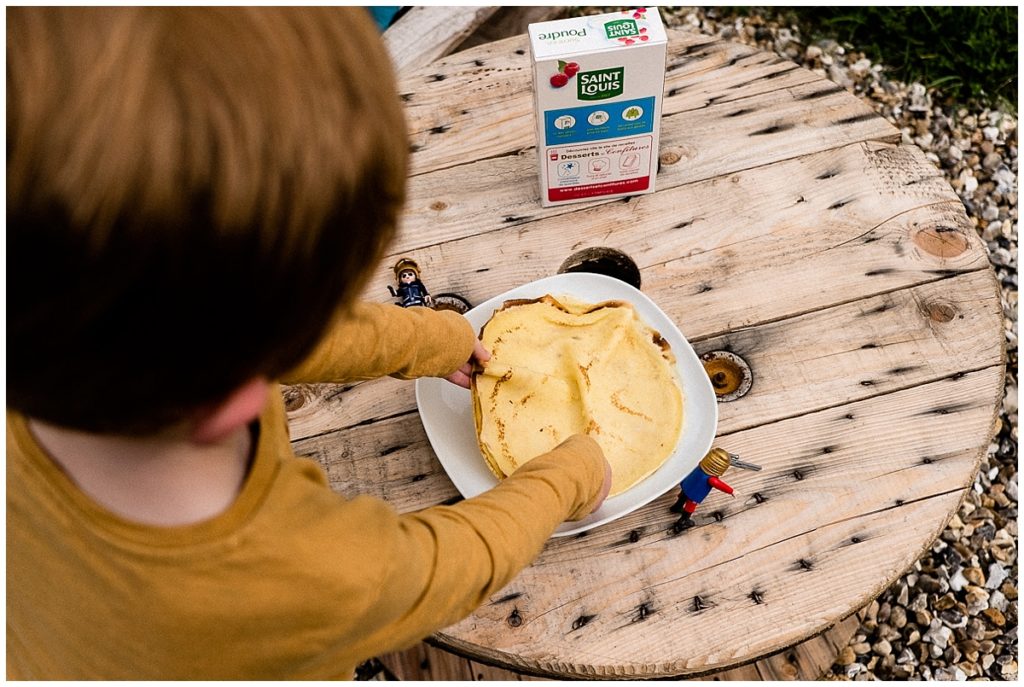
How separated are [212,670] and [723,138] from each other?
3.46 feet

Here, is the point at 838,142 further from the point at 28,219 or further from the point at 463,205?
the point at 28,219

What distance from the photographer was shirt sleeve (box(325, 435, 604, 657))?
723 millimetres

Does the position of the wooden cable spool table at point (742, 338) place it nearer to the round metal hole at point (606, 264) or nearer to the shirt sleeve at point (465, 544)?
the round metal hole at point (606, 264)

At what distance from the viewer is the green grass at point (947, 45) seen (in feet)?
7.57

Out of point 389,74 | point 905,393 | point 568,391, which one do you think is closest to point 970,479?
point 905,393

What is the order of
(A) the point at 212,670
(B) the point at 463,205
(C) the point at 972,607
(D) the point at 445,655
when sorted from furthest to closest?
(C) the point at 972,607 → (D) the point at 445,655 → (B) the point at 463,205 → (A) the point at 212,670

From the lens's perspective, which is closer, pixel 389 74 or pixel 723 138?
pixel 389 74

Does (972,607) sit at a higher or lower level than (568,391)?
lower

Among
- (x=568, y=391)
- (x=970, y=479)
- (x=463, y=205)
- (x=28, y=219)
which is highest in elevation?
(x=28, y=219)

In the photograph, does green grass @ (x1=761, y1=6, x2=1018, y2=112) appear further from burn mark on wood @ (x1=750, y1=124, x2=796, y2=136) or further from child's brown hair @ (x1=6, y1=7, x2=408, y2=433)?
child's brown hair @ (x1=6, y1=7, x2=408, y2=433)

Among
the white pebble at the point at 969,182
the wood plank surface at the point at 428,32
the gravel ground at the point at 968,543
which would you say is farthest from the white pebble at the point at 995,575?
the wood plank surface at the point at 428,32

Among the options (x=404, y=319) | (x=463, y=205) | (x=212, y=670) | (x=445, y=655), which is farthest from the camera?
(x=445, y=655)

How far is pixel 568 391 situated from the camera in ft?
3.37

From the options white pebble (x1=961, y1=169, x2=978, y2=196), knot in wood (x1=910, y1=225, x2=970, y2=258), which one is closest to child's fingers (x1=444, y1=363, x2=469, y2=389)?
knot in wood (x1=910, y1=225, x2=970, y2=258)
